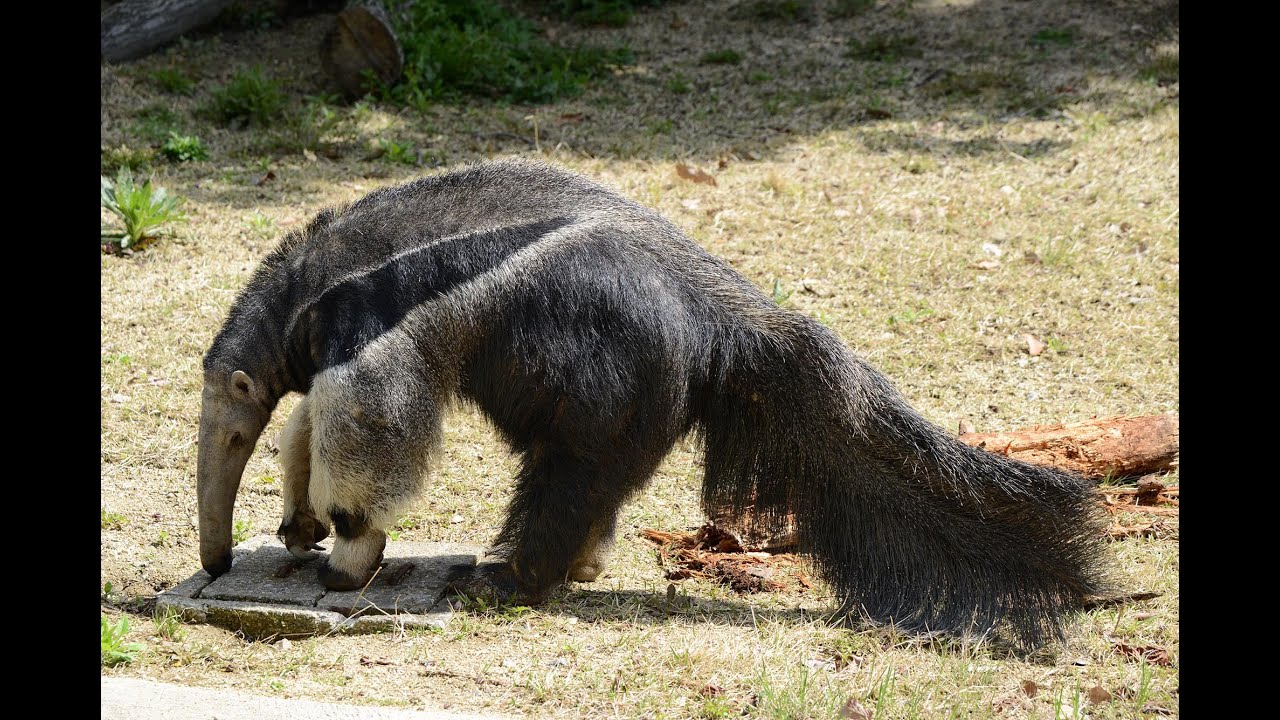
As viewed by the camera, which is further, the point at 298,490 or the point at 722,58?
the point at 722,58

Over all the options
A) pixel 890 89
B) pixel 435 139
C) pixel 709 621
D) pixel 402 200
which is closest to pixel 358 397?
pixel 402 200

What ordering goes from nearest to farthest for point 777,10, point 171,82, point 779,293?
point 779,293
point 171,82
point 777,10

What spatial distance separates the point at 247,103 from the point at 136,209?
7.30 feet

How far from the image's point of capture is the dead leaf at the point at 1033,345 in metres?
6.97

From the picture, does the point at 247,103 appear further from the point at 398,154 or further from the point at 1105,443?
the point at 1105,443

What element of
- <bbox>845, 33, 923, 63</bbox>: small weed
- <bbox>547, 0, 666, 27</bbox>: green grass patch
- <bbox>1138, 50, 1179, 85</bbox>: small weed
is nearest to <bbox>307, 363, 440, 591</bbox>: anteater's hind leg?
<bbox>845, 33, 923, 63</bbox>: small weed

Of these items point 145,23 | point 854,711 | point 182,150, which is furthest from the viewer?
point 145,23

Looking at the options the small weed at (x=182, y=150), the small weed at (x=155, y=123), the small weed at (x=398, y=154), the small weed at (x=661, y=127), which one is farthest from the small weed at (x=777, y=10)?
the small weed at (x=182, y=150)

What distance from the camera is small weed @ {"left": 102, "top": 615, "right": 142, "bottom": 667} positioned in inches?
150

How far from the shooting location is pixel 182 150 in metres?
9.07

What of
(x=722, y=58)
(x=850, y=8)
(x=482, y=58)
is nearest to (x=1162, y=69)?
(x=850, y=8)

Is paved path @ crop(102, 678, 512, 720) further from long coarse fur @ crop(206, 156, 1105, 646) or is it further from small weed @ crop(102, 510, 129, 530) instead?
small weed @ crop(102, 510, 129, 530)

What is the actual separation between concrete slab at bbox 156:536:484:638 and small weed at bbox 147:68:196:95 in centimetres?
668

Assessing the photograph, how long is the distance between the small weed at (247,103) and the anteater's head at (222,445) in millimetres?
5784
